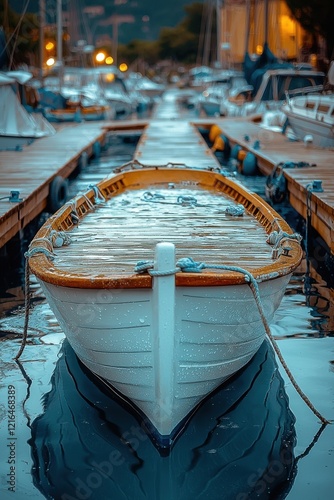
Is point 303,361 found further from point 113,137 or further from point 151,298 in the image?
point 113,137

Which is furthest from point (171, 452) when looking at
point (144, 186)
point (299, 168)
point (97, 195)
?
point (299, 168)

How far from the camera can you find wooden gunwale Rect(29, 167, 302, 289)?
487cm

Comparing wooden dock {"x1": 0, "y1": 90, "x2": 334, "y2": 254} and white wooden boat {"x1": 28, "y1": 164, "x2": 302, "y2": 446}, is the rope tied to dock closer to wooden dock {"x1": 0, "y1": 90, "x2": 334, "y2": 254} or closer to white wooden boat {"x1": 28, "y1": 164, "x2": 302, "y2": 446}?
white wooden boat {"x1": 28, "y1": 164, "x2": 302, "y2": 446}

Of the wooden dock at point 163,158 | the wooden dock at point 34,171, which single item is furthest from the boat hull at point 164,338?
the wooden dock at point 34,171

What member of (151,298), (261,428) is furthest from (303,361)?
(151,298)

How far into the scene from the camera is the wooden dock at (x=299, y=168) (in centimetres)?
966

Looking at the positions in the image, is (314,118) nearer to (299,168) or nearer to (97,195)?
(299,168)

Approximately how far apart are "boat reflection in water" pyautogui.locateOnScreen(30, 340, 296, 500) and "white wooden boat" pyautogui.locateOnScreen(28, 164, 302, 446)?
22 cm

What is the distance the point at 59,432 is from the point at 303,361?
245 centimetres

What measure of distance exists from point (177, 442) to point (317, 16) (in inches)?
1265

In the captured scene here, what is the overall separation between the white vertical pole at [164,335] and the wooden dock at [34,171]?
4432mm

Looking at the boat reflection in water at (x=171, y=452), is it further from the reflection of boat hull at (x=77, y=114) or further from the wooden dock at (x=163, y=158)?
the reflection of boat hull at (x=77, y=114)

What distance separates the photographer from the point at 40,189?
11625 mm

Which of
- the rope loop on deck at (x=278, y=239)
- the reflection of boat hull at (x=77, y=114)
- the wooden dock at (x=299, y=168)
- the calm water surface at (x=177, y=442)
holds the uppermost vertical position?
the rope loop on deck at (x=278, y=239)
